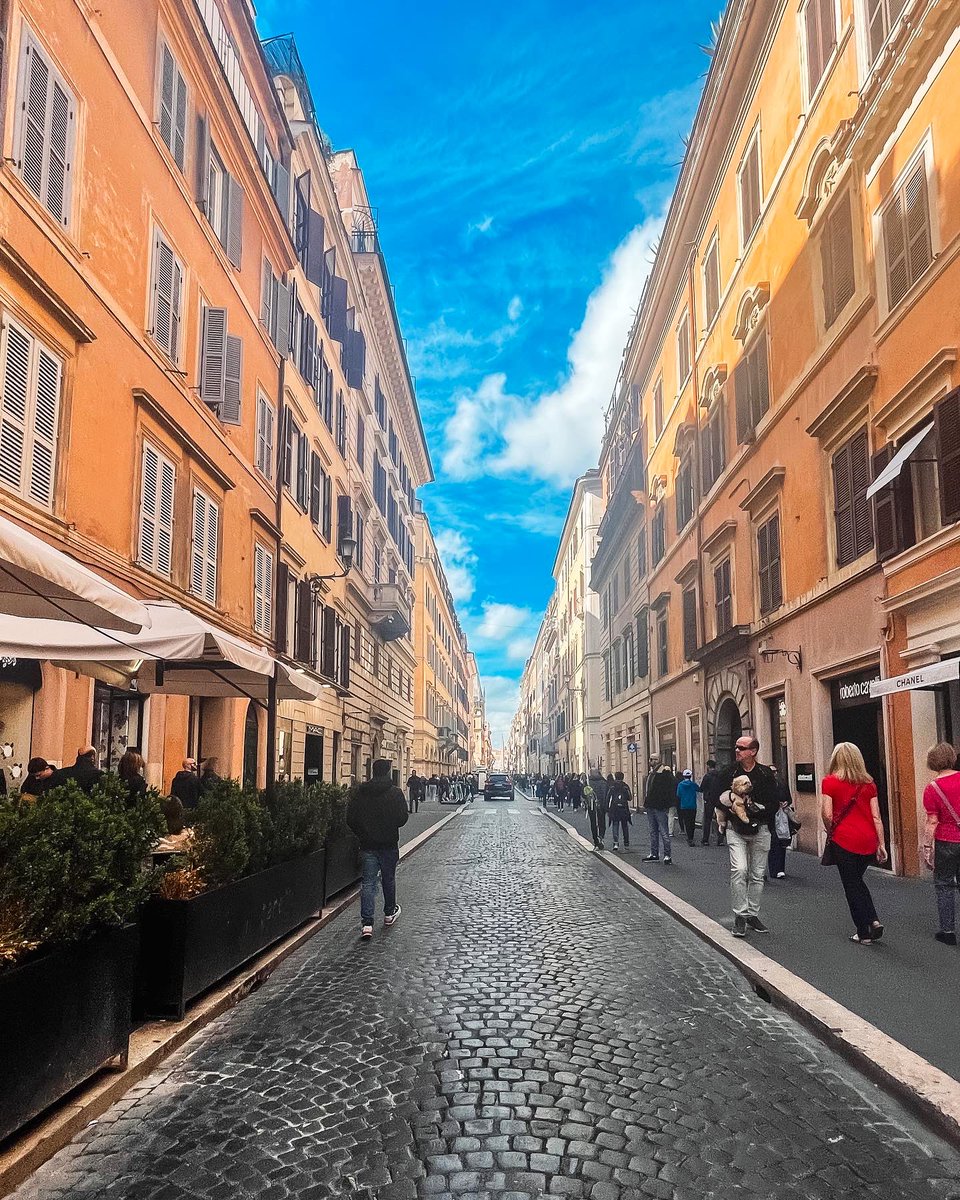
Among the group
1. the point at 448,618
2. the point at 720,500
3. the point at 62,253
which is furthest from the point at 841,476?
the point at 448,618

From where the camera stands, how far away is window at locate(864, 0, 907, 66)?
1348 cm

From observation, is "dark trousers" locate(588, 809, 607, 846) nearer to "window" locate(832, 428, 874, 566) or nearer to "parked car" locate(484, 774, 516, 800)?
"window" locate(832, 428, 874, 566)

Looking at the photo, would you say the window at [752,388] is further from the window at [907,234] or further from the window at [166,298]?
the window at [166,298]

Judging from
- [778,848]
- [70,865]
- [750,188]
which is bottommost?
[778,848]

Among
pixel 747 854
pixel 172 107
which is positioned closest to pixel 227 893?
pixel 747 854

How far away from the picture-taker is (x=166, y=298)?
14.8 meters

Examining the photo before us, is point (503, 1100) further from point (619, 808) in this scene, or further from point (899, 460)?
point (619, 808)

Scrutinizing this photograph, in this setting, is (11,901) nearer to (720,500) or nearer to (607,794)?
(607,794)

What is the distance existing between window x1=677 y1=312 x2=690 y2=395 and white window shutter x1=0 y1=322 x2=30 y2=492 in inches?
823

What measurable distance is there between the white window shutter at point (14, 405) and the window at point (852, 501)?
11030 millimetres

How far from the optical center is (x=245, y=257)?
19.5m

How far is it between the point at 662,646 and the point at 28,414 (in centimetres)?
2408

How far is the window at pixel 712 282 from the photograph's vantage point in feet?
79.7

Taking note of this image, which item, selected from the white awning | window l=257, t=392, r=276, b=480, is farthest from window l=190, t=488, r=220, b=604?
the white awning
